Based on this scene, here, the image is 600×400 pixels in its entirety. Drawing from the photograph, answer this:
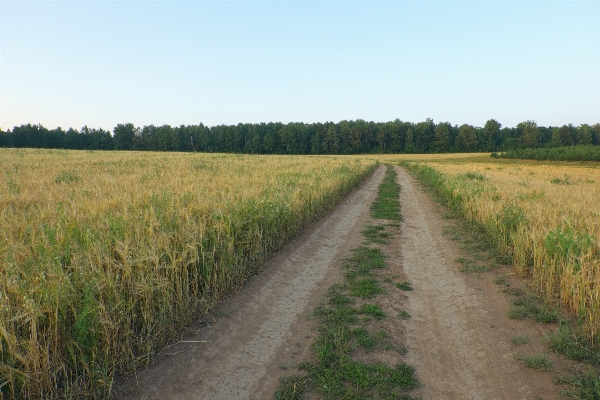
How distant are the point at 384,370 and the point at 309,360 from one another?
0.86 metres

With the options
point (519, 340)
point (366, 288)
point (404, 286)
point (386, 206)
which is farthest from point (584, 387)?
point (386, 206)

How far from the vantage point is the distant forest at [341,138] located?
111 m

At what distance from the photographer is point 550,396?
3.55 metres

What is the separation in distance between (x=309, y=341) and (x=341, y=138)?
387 feet

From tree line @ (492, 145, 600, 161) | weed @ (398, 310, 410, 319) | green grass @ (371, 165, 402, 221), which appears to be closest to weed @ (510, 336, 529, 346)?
weed @ (398, 310, 410, 319)

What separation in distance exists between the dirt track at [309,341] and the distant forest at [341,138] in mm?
109690

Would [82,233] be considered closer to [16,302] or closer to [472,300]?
[16,302]

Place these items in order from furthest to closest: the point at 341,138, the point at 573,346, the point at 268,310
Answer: the point at 341,138 → the point at 268,310 → the point at 573,346

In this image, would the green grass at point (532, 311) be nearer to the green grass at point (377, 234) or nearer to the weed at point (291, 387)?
the weed at point (291, 387)

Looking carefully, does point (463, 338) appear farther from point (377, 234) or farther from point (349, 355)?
point (377, 234)

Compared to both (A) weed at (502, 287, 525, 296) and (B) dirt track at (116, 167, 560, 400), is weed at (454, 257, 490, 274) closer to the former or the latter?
(B) dirt track at (116, 167, 560, 400)

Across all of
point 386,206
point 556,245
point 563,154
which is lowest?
point 386,206

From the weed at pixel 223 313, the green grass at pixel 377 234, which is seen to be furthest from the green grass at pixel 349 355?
the green grass at pixel 377 234

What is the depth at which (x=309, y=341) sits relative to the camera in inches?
178
